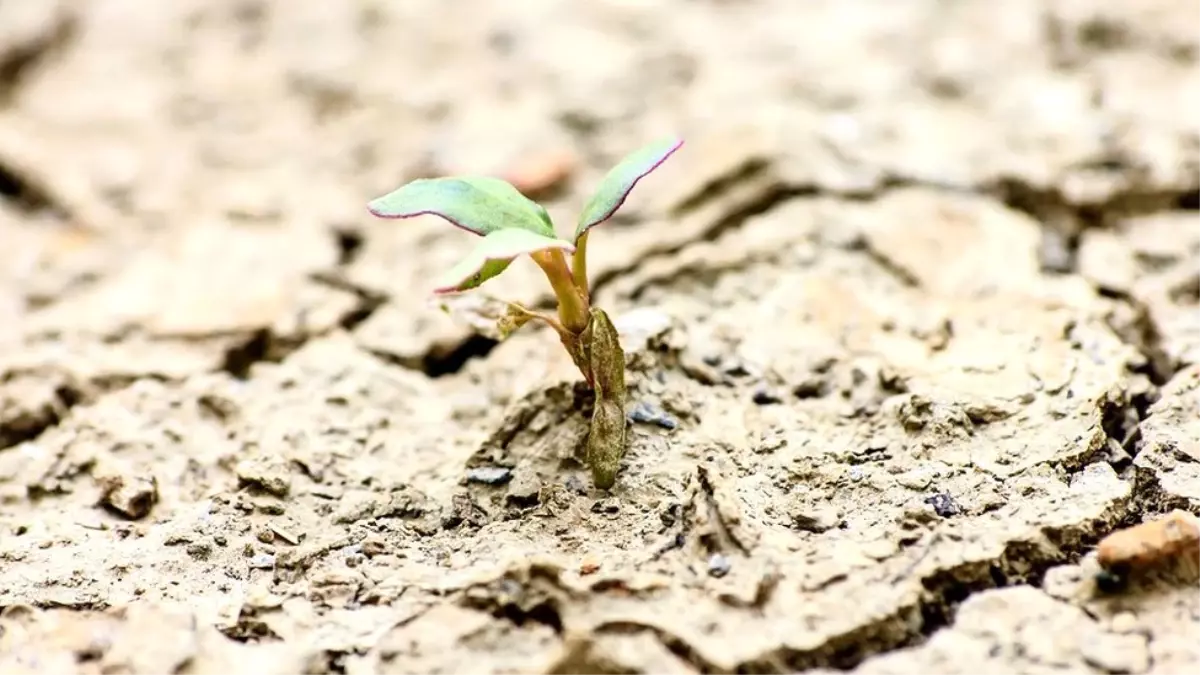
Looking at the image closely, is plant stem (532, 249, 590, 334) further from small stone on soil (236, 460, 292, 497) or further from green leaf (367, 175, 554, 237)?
small stone on soil (236, 460, 292, 497)

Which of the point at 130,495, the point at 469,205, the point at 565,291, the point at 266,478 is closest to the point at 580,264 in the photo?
the point at 565,291

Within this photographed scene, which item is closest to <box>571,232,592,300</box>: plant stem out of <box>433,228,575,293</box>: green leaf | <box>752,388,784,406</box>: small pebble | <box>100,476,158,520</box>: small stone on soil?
<box>433,228,575,293</box>: green leaf

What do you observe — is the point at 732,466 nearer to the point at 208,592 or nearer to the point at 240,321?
the point at 208,592

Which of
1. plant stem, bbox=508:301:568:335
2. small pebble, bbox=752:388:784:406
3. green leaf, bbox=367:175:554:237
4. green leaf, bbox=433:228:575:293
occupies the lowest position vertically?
small pebble, bbox=752:388:784:406

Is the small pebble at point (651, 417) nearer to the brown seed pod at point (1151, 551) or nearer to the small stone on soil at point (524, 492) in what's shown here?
the small stone on soil at point (524, 492)

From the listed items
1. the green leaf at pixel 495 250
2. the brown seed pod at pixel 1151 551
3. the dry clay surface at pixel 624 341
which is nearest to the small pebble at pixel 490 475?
the dry clay surface at pixel 624 341

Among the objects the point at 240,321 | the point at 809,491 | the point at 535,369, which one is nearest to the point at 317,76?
the point at 240,321

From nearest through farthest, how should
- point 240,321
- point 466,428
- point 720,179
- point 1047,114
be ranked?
point 466,428 → point 240,321 → point 720,179 → point 1047,114
